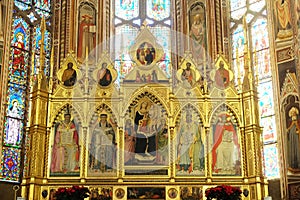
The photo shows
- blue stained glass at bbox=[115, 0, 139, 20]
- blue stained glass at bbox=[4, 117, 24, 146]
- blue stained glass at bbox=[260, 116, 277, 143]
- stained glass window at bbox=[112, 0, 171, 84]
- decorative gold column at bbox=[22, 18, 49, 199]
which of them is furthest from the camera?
blue stained glass at bbox=[115, 0, 139, 20]

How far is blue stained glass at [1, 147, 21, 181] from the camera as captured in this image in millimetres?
15695

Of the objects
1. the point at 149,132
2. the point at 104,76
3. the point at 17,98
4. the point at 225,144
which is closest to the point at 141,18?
the point at 17,98

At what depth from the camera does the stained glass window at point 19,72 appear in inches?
628

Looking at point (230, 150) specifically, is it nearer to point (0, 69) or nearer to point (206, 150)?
point (206, 150)

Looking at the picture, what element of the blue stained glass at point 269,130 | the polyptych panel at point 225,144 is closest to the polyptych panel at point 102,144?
the polyptych panel at point 225,144

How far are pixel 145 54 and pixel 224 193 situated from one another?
3799mm

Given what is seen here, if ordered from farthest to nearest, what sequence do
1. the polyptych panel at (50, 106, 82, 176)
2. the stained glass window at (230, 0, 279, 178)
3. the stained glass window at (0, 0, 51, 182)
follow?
the stained glass window at (230, 0, 279, 178), the stained glass window at (0, 0, 51, 182), the polyptych panel at (50, 106, 82, 176)

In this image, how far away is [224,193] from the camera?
10.2 m

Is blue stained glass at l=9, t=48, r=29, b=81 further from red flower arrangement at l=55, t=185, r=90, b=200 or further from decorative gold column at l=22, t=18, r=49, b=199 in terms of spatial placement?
red flower arrangement at l=55, t=185, r=90, b=200

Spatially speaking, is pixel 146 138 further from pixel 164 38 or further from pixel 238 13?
pixel 238 13

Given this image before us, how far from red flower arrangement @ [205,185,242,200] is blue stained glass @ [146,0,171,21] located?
1040 centimetres

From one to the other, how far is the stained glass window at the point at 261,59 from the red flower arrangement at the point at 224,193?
5715 mm

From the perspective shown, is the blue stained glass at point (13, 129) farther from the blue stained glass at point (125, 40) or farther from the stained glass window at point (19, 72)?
the blue stained glass at point (125, 40)

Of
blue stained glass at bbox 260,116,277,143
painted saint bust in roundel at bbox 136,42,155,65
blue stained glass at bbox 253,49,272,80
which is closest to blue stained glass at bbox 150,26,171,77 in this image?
blue stained glass at bbox 253,49,272,80
